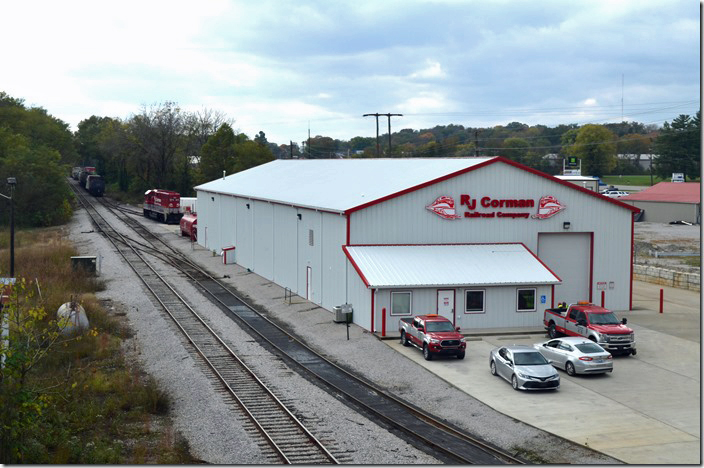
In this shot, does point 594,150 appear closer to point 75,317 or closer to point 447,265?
point 447,265

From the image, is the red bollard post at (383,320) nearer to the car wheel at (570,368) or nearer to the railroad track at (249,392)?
the railroad track at (249,392)

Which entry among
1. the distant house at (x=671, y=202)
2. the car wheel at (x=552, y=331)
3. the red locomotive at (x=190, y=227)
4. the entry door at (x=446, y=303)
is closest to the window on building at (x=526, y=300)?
the car wheel at (x=552, y=331)

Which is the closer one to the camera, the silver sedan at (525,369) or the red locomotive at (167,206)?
the silver sedan at (525,369)

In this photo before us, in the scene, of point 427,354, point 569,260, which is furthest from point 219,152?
point 427,354

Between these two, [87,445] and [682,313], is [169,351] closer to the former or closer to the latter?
[87,445]

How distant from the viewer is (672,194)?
101 metres

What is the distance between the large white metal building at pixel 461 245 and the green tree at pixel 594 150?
129141 mm

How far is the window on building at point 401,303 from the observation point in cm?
3612

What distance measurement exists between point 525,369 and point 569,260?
1674 cm

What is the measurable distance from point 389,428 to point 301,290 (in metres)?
23.6

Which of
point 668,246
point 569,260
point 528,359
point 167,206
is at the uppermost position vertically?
point 167,206

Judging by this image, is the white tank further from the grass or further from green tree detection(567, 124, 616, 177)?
green tree detection(567, 124, 616, 177)

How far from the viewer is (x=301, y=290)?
45.6m

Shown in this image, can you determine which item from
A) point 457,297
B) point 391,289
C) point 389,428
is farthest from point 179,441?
point 457,297
